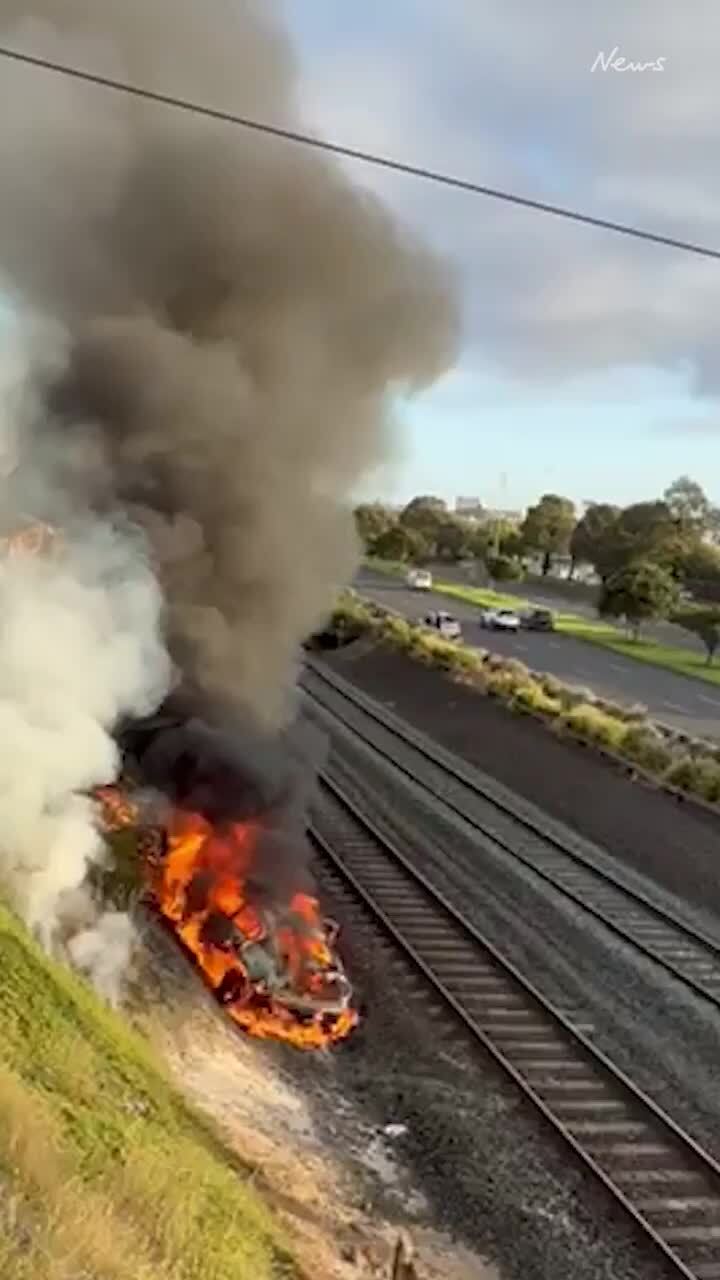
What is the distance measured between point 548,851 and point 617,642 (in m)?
32.7

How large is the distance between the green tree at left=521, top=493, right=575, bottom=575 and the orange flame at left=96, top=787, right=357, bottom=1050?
251ft

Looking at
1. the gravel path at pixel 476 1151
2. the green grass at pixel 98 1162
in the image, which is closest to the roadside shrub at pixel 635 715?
the gravel path at pixel 476 1151

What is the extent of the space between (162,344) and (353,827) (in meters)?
7.32

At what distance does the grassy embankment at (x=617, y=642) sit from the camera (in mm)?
42850

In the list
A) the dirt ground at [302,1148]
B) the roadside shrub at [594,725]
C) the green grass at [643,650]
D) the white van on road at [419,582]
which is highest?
the roadside shrub at [594,725]

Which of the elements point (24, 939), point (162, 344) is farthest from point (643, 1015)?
point (162, 344)

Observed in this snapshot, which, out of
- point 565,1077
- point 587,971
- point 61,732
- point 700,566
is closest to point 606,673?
point 700,566

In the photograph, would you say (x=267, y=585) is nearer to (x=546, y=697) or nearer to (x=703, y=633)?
(x=546, y=697)

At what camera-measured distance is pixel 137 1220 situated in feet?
21.0

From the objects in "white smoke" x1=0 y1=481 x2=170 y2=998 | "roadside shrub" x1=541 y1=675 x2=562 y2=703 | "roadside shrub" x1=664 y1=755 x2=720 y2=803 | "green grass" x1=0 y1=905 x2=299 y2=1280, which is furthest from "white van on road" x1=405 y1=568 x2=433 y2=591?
"green grass" x1=0 y1=905 x2=299 y2=1280

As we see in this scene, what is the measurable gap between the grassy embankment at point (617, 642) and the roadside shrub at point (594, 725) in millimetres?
11872

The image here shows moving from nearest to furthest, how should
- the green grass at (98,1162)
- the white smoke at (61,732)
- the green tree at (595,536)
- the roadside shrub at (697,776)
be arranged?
the green grass at (98,1162), the white smoke at (61,732), the roadside shrub at (697,776), the green tree at (595,536)

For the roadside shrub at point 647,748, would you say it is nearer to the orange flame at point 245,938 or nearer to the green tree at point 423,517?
the orange flame at point 245,938

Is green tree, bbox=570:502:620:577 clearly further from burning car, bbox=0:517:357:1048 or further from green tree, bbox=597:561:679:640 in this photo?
burning car, bbox=0:517:357:1048
